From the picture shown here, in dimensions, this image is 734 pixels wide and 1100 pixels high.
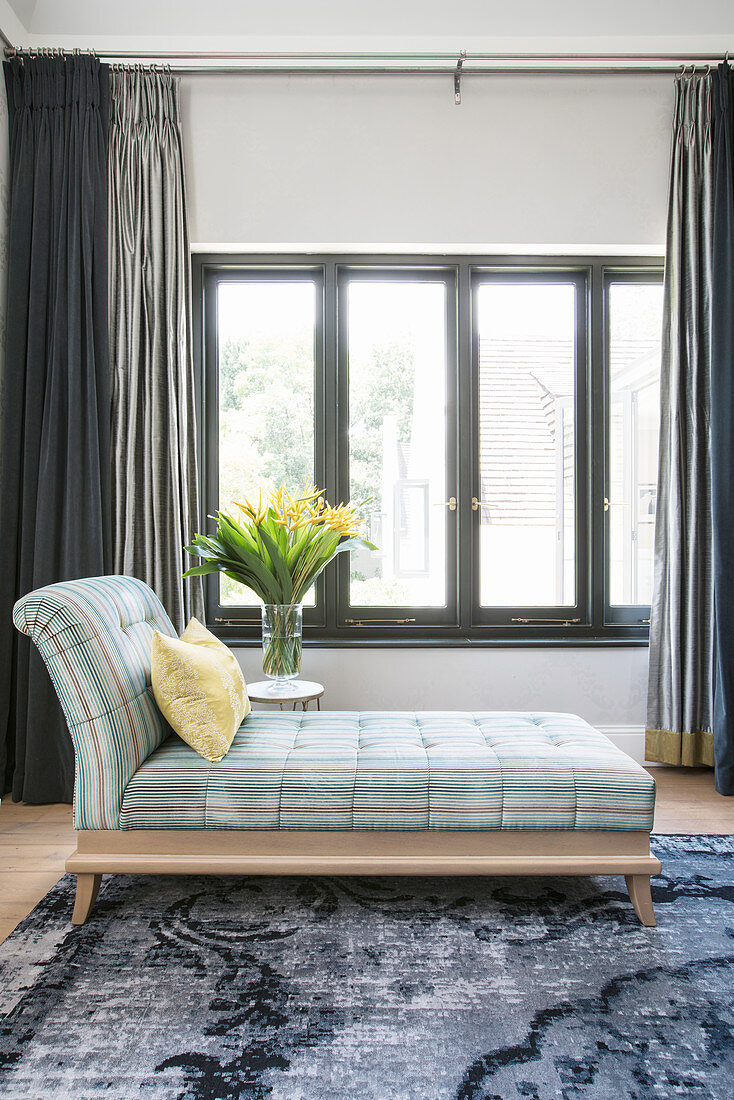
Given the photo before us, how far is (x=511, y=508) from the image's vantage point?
125 inches

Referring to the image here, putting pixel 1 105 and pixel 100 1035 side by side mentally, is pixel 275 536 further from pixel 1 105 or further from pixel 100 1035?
pixel 1 105

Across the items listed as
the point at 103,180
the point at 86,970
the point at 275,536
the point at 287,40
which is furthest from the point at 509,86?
the point at 86,970

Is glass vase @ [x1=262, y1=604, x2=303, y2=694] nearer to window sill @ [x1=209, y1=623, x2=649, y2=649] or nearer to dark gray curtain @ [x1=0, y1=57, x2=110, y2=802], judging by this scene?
window sill @ [x1=209, y1=623, x2=649, y2=649]

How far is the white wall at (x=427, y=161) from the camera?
296cm

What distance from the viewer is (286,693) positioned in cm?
246

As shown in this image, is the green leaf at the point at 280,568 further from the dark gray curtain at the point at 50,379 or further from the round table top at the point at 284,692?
the dark gray curtain at the point at 50,379

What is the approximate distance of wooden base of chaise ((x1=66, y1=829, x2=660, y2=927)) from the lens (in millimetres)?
1771

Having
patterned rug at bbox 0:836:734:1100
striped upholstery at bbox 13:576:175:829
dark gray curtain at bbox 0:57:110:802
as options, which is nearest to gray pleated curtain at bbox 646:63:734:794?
patterned rug at bbox 0:836:734:1100

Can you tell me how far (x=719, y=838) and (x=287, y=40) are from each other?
3.40 m

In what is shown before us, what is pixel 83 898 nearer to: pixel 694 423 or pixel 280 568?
pixel 280 568

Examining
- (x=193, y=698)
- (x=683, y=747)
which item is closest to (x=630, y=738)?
(x=683, y=747)

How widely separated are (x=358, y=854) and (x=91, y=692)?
30.7 inches

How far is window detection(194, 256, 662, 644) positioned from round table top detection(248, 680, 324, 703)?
0.56 m

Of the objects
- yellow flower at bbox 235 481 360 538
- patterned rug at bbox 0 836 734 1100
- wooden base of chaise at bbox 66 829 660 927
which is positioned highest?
yellow flower at bbox 235 481 360 538
